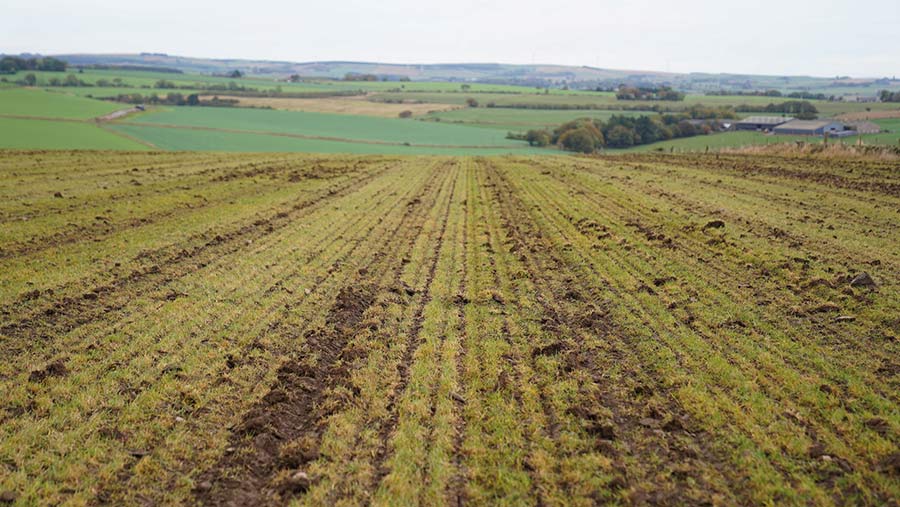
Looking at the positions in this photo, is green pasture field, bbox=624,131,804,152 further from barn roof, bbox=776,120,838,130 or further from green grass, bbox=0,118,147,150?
green grass, bbox=0,118,147,150

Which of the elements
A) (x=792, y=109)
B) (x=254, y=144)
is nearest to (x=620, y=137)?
(x=792, y=109)

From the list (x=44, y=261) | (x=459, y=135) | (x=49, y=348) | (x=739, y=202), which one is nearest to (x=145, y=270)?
(x=44, y=261)

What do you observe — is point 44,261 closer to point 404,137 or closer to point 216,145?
point 216,145

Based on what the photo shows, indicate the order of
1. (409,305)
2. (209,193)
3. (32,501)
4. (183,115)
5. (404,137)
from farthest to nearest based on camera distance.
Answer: (183,115) < (404,137) < (209,193) < (409,305) < (32,501)

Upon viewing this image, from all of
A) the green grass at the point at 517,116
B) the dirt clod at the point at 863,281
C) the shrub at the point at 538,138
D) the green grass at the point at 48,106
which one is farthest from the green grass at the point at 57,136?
the green grass at the point at 517,116

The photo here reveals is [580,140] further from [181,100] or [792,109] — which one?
[181,100]

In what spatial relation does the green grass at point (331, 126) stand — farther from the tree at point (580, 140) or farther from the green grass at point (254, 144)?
the tree at point (580, 140)
